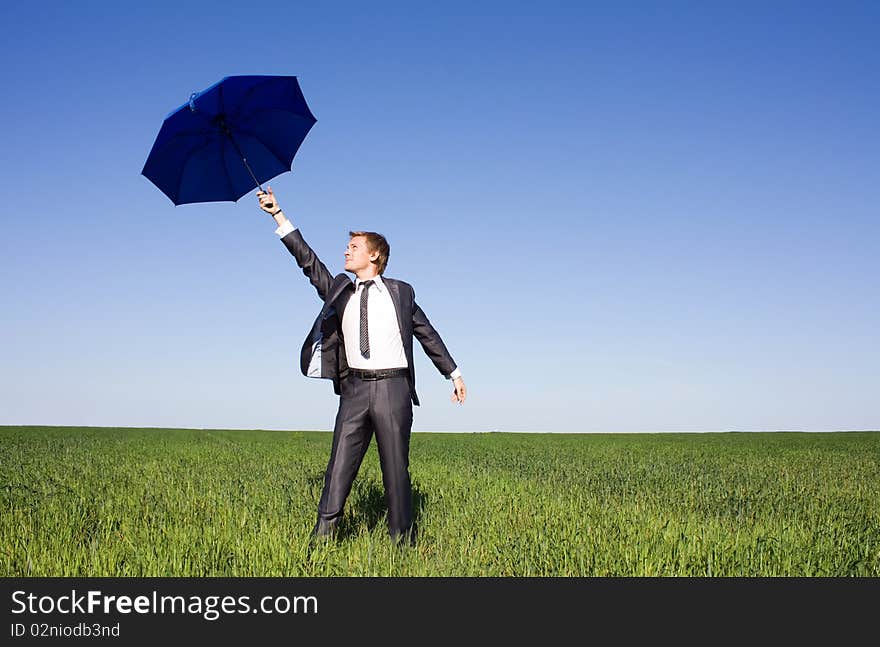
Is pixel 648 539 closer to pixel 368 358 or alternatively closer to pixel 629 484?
pixel 368 358

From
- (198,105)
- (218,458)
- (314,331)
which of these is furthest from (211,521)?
(218,458)

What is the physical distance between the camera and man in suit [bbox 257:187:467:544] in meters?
5.61

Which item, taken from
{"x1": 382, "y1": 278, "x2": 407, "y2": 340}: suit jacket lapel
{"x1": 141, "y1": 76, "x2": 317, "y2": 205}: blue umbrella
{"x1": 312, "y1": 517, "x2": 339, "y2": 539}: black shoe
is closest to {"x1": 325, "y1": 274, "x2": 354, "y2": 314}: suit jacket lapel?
{"x1": 382, "y1": 278, "x2": 407, "y2": 340}: suit jacket lapel

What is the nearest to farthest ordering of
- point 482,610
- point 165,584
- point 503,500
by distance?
point 482,610
point 165,584
point 503,500

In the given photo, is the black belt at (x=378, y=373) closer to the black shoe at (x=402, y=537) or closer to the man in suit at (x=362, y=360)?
the man in suit at (x=362, y=360)

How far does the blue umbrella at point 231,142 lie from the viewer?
6086 millimetres

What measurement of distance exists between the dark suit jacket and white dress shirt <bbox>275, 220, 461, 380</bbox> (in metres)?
0.05

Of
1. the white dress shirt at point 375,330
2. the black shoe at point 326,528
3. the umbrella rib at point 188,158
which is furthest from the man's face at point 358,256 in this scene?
the black shoe at point 326,528

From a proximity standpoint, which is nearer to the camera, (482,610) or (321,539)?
(482,610)

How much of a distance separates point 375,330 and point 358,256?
2.08 ft

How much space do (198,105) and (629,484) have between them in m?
8.46

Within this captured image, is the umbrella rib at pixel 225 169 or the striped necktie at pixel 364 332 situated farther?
the umbrella rib at pixel 225 169

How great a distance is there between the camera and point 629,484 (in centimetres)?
1127

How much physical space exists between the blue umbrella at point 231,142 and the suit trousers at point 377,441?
192cm
